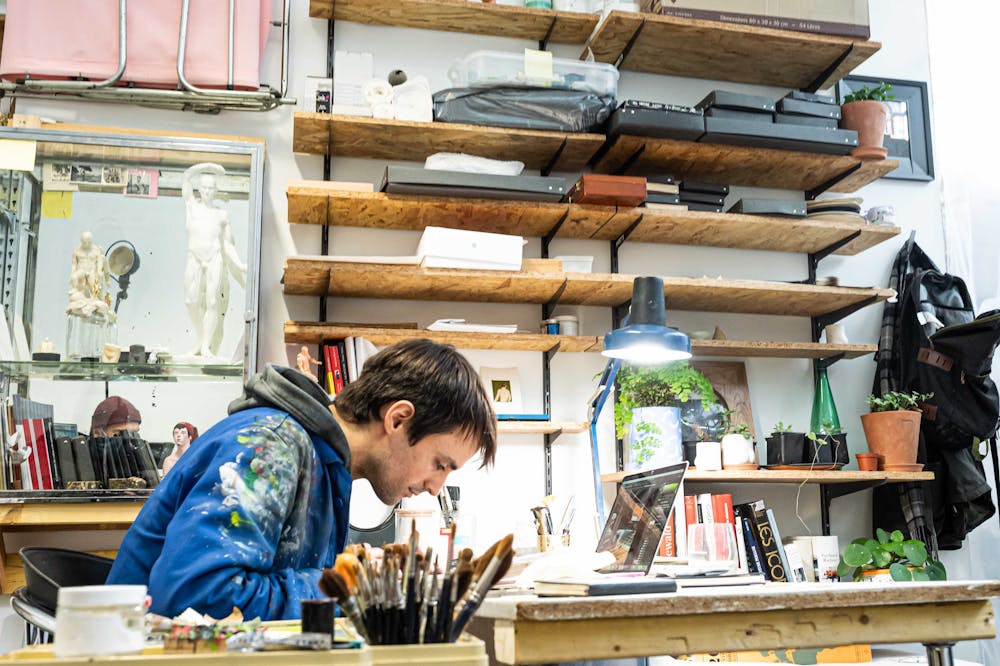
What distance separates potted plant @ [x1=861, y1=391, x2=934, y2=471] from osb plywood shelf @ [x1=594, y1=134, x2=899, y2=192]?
33.1 inches

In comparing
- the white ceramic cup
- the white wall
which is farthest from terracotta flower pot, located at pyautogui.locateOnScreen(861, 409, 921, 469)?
the white ceramic cup

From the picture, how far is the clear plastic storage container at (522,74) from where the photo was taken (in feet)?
10.7

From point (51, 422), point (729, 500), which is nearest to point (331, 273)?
point (51, 422)

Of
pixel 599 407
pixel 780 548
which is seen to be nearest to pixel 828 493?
pixel 780 548

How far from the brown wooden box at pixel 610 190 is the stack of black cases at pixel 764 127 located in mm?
335

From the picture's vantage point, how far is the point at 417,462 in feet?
6.14

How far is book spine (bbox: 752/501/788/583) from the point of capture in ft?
10.2

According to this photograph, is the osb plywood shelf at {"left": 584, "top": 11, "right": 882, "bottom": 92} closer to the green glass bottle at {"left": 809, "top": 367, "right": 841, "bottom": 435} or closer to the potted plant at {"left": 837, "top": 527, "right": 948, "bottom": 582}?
the green glass bottle at {"left": 809, "top": 367, "right": 841, "bottom": 435}

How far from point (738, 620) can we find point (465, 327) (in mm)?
1832

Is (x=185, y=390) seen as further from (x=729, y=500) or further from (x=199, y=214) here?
(x=729, y=500)

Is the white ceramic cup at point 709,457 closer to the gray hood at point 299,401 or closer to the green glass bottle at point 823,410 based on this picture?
the green glass bottle at point 823,410

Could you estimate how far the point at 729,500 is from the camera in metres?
3.16

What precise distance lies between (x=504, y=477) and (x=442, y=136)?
3.85ft

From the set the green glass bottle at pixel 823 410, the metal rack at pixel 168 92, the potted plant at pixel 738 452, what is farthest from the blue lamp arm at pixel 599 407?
the metal rack at pixel 168 92
